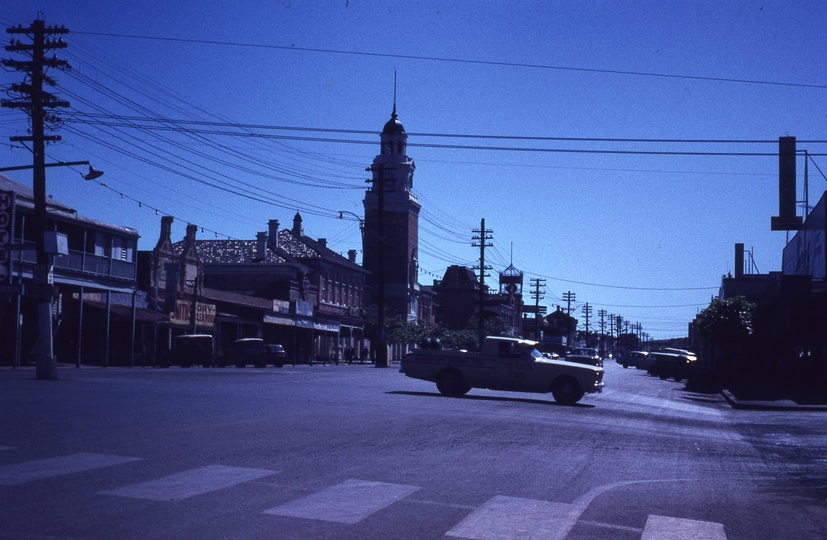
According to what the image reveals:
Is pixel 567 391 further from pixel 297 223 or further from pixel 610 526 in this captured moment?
pixel 297 223

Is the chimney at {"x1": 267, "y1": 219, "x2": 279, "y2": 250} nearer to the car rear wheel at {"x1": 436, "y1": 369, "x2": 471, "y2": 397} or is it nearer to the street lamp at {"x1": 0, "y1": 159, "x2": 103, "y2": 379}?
the street lamp at {"x1": 0, "y1": 159, "x2": 103, "y2": 379}

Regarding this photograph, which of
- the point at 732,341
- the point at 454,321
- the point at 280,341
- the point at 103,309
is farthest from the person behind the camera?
the point at 454,321

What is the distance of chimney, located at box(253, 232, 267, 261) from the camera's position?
7425cm

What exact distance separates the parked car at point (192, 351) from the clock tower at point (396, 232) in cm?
4489

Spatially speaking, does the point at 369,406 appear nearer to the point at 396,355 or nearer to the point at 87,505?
the point at 87,505

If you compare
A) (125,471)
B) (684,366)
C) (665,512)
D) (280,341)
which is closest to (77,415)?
(125,471)

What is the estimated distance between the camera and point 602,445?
527 inches

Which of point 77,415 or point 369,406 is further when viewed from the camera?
point 369,406

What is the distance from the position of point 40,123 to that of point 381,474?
69.5ft

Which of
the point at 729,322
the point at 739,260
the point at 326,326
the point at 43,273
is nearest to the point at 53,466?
the point at 43,273

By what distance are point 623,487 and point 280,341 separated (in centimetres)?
6196

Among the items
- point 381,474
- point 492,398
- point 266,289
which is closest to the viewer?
point 381,474

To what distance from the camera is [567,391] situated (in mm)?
23625

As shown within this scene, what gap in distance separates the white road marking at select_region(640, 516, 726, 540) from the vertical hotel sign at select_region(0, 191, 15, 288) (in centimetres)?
2505
